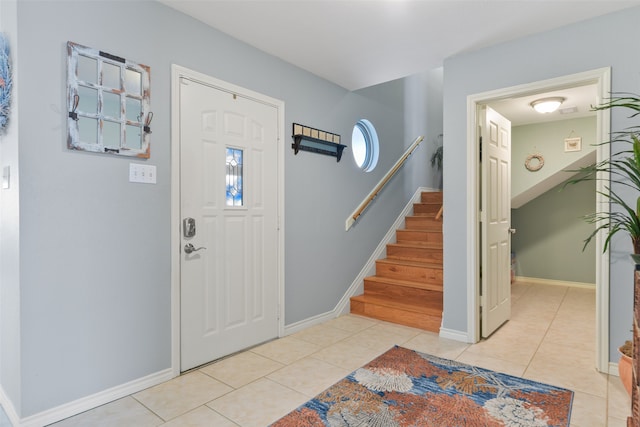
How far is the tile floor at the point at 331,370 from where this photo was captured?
1.93 meters

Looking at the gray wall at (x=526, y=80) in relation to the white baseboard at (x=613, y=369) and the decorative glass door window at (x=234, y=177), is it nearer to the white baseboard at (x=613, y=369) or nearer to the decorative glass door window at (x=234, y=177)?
the white baseboard at (x=613, y=369)

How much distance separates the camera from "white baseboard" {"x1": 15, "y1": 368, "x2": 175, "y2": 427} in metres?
1.81

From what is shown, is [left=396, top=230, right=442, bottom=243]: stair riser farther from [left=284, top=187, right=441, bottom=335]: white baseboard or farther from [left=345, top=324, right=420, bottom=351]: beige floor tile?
[left=345, top=324, right=420, bottom=351]: beige floor tile

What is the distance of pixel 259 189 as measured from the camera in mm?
2967

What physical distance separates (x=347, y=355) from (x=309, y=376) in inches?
18.0

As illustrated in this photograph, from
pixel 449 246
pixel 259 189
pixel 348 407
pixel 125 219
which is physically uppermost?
pixel 259 189

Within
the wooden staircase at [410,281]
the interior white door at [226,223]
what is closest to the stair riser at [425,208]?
the wooden staircase at [410,281]

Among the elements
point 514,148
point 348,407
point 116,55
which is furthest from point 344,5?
point 514,148

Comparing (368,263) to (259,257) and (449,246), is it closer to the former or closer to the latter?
(449,246)

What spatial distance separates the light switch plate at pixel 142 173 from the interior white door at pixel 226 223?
0.21 metres

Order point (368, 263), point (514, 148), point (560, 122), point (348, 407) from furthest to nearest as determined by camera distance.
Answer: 1. point (514, 148)
2. point (560, 122)
3. point (368, 263)
4. point (348, 407)

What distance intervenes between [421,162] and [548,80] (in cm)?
282

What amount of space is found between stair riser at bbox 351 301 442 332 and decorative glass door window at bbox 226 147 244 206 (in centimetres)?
184

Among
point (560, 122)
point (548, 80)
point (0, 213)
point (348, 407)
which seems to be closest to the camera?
point (348, 407)
